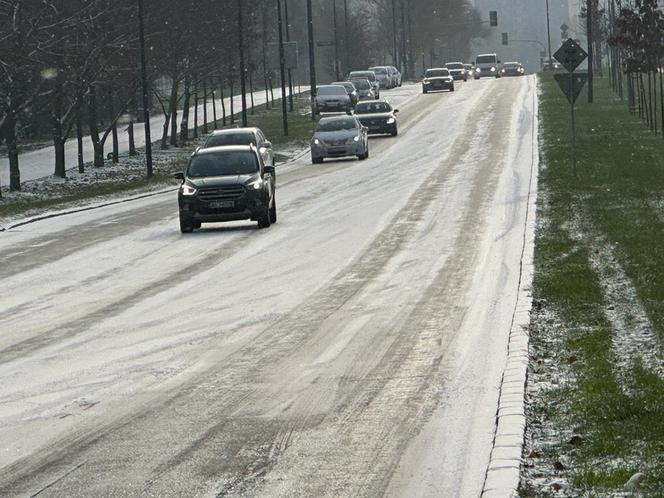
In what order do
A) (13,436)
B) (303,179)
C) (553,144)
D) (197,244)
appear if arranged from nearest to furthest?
(13,436)
(197,244)
(303,179)
(553,144)

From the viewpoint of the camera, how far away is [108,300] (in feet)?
62.9

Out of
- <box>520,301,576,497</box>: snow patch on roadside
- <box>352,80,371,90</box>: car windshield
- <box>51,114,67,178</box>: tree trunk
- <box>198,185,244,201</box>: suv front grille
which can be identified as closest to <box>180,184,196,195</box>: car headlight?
<box>198,185,244,201</box>: suv front grille

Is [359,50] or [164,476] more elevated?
[359,50]

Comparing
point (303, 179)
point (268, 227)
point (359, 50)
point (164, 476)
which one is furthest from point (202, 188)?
point (359, 50)

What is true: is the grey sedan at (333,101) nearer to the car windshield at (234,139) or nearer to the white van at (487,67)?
the white van at (487,67)

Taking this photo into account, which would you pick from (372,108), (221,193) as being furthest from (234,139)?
(372,108)

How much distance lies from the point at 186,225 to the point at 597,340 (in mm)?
16044

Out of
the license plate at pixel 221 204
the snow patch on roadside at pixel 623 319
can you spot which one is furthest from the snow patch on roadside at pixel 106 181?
the snow patch on roadside at pixel 623 319

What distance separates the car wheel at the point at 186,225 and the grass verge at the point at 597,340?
6537 mm

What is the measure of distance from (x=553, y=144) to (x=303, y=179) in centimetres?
968

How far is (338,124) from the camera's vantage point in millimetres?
53031

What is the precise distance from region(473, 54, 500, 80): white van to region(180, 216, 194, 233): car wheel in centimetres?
9276

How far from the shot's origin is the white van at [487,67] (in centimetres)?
12056

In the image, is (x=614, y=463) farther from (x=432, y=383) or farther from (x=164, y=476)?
(x=432, y=383)
